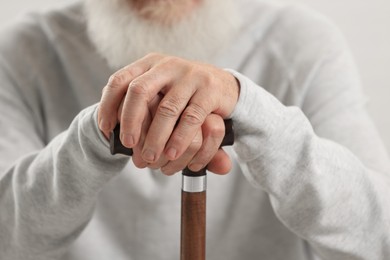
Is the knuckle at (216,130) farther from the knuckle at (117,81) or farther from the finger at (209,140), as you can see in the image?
the knuckle at (117,81)

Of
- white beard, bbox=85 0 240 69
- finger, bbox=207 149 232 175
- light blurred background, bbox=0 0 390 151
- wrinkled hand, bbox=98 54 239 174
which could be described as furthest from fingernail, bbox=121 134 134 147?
light blurred background, bbox=0 0 390 151

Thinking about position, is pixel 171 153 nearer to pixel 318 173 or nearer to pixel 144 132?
pixel 144 132

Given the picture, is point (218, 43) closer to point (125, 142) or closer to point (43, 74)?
point (43, 74)

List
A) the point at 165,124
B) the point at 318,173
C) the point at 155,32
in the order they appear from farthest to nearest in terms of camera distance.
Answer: the point at 155,32, the point at 318,173, the point at 165,124

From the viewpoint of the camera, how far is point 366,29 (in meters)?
1.63

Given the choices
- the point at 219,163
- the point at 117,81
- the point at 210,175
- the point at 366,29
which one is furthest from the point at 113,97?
the point at 366,29

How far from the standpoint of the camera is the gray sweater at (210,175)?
0.89 metres

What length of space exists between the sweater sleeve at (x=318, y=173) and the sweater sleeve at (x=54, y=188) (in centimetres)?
17

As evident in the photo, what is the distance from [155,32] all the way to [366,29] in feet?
2.36

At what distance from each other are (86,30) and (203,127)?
1.80 ft

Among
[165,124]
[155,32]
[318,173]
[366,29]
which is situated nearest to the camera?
[165,124]

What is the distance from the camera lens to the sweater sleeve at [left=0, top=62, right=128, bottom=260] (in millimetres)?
833

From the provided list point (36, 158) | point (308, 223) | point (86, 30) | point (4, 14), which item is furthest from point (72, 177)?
point (4, 14)

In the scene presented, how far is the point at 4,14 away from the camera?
5.23 feet
